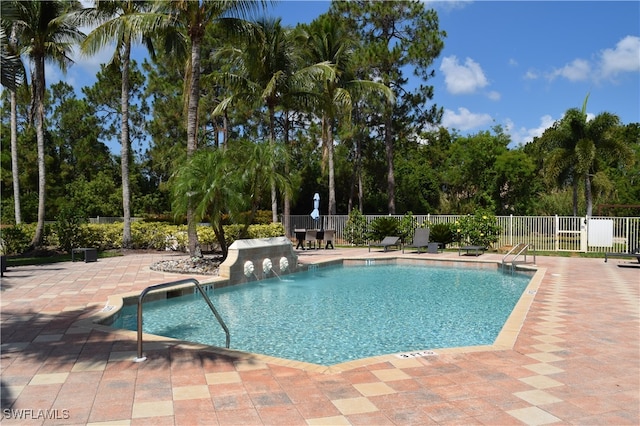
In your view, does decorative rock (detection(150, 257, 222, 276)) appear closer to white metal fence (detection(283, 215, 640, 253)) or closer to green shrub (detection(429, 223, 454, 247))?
white metal fence (detection(283, 215, 640, 253))

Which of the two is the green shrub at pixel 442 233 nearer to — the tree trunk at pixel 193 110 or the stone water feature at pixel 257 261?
the stone water feature at pixel 257 261

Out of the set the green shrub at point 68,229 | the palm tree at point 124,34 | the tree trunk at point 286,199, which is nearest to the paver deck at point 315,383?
the tree trunk at point 286,199

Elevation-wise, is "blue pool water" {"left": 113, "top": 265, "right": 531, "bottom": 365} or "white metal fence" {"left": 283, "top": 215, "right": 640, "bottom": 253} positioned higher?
"white metal fence" {"left": 283, "top": 215, "right": 640, "bottom": 253}

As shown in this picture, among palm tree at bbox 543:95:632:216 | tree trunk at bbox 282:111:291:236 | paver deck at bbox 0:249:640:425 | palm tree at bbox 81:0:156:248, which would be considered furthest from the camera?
palm tree at bbox 543:95:632:216

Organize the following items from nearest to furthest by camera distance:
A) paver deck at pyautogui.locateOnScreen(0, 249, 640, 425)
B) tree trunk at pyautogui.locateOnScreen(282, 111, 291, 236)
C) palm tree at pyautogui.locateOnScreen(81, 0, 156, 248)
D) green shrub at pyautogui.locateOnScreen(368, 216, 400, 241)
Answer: paver deck at pyautogui.locateOnScreen(0, 249, 640, 425) → palm tree at pyautogui.locateOnScreen(81, 0, 156, 248) → tree trunk at pyautogui.locateOnScreen(282, 111, 291, 236) → green shrub at pyautogui.locateOnScreen(368, 216, 400, 241)

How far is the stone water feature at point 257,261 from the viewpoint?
38.3 feet

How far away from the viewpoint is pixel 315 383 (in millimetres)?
4328

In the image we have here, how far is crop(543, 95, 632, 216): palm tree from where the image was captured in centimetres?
2222

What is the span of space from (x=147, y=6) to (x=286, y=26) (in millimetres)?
5730

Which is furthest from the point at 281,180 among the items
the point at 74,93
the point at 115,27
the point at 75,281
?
the point at 74,93

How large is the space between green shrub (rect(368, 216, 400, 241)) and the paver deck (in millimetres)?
14680

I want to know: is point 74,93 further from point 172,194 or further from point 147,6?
point 172,194

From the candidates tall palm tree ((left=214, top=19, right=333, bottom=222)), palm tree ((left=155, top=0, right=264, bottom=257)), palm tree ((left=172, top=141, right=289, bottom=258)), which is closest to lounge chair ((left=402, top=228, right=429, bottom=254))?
tall palm tree ((left=214, top=19, right=333, bottom=222))

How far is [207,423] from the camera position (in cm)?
347
